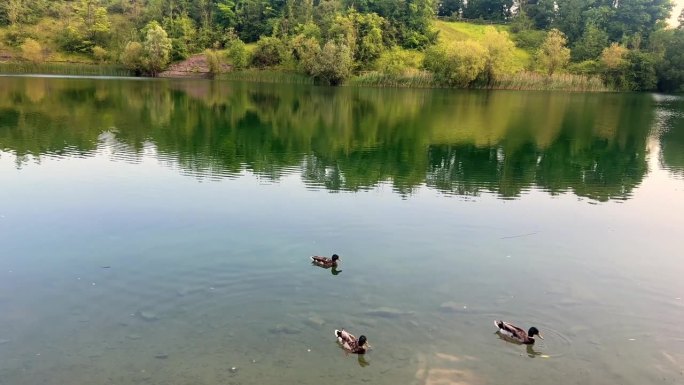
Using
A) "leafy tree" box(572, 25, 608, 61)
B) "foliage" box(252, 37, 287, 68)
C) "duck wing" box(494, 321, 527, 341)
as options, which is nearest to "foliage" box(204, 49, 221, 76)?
"foliage" box(252, 37, 287, 68)

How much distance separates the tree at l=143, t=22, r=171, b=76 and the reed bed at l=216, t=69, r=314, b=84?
10339 millimetres

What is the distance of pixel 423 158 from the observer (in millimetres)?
27719

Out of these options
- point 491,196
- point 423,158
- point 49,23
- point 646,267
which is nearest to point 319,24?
point 49,23

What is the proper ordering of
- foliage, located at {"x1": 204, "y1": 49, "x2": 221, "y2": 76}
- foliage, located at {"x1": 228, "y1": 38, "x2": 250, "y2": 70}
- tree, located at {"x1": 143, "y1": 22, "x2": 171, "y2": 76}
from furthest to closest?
foliage, located at {"x1": 228, "y1": 38, "x2": 250, "y2": 70}
foliage, located at {"x1": 204, "y1": 49, "x2": 221, "y2": 76}
tree, located at {"x1": 143, "y1": 22, "x2": 171, "y2": 76}

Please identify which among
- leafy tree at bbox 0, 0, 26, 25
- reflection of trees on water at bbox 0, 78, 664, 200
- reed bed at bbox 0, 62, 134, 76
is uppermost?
leafy tree at bbox 0, 0, 26, 25

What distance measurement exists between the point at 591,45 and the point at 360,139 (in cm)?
8374

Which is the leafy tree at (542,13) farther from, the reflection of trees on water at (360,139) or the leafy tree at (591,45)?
the reflection of trees on water at (360,139)

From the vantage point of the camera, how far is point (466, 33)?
369 ft

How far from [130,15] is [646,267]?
400ft

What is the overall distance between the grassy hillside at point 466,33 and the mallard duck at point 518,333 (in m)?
92.9

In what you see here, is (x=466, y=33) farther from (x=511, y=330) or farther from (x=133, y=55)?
(x=511, y=330)

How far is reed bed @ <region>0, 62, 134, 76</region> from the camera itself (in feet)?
314

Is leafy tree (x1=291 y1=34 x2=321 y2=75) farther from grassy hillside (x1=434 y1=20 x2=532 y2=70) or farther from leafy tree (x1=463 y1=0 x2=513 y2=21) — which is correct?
leafy tree (x1=463 y1=0 x2=513 y2=21)

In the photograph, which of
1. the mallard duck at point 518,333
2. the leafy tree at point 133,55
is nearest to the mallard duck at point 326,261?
the mallard duck at point 518,333
